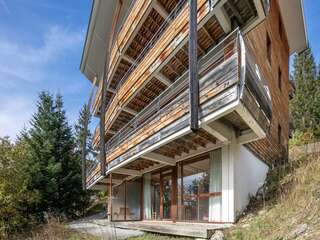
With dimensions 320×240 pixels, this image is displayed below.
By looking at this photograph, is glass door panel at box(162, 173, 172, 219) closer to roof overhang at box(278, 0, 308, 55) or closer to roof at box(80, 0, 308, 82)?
roof at box(80, 0, 308, 82)

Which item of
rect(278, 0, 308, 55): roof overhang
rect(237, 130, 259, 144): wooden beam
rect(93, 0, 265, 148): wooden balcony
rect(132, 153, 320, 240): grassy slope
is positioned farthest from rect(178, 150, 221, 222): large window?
rect(278, 0, 308, 55): roof overhang

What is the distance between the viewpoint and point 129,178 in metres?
17.4

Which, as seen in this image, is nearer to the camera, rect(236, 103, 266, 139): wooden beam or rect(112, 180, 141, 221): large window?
rect(236, 103, 266, 139): wooden beam

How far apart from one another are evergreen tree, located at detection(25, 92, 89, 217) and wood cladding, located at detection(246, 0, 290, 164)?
14893mm

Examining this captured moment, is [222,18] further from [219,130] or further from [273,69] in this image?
[273,69]

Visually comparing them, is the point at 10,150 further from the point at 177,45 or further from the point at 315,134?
the point at 315,134

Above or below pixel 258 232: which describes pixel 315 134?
above

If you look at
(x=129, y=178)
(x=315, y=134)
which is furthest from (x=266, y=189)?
(x=315, y=134)

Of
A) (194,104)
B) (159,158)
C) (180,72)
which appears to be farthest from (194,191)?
(180,72)

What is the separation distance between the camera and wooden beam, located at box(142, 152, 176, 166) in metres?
11.2

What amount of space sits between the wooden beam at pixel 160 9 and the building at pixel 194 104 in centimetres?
4

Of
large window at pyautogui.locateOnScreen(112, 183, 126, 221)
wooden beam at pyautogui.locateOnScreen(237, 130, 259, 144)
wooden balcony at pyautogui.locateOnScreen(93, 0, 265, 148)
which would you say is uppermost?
wooden balcony at pyautogui.locateOnScreen(93, 0, 265, 148)

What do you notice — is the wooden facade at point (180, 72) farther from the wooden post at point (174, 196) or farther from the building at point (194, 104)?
the wooden post at point (174, 196)

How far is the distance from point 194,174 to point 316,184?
14.1ft
